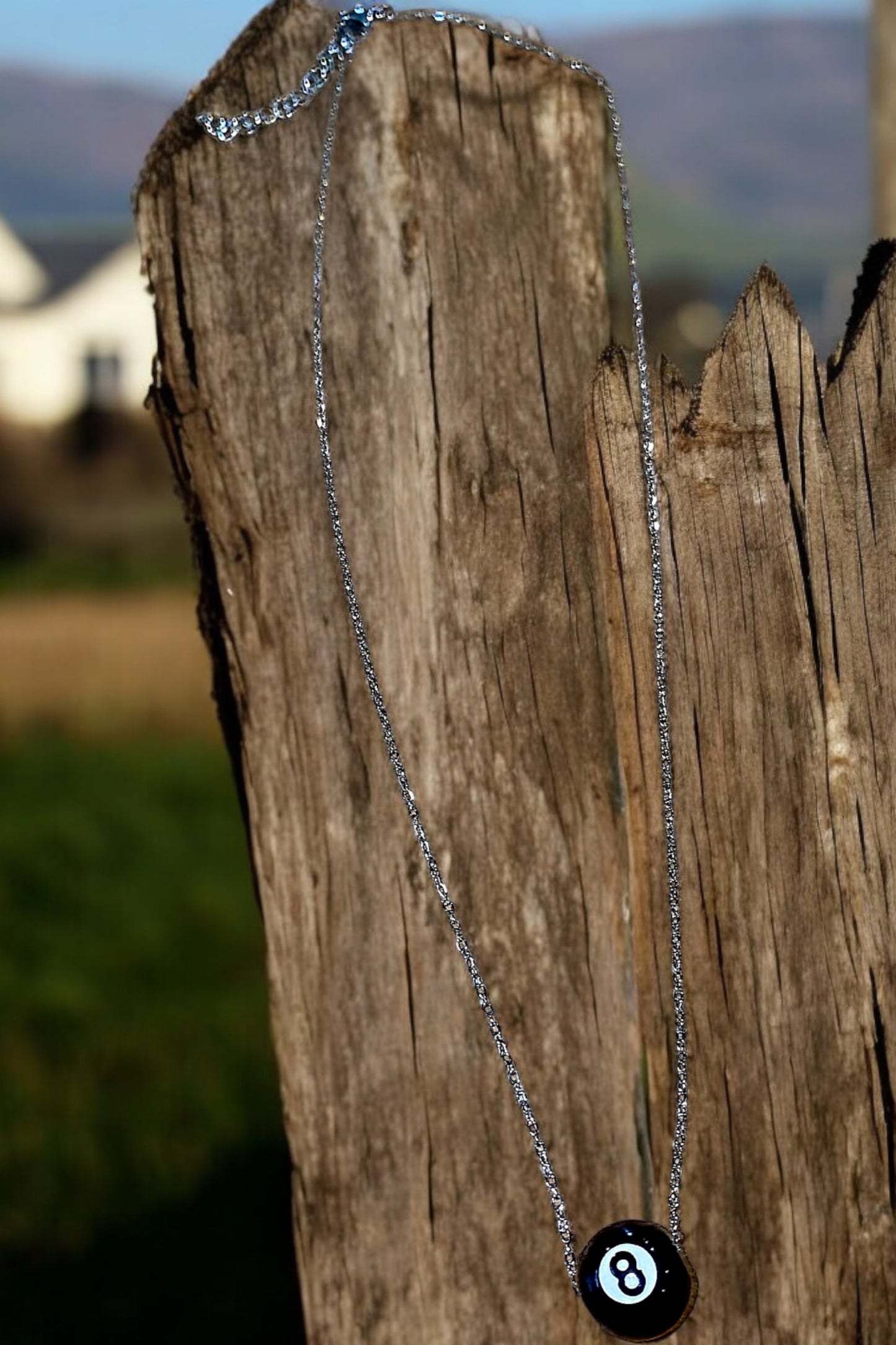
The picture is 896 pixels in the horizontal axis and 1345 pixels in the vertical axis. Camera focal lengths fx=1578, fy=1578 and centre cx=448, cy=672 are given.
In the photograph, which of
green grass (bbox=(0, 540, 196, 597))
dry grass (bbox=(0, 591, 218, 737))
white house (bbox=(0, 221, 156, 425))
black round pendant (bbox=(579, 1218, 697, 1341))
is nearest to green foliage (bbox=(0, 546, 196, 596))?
green grass (bbox=(0, 540, 196, 597))

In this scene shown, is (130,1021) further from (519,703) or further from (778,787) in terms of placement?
(778,787)

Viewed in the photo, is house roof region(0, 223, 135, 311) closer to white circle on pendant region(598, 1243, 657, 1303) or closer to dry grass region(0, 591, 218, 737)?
dry grass region(0, 591, 218, 737)

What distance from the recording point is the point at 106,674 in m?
13.4

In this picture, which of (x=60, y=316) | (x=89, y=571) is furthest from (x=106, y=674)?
(x=60, y=316)

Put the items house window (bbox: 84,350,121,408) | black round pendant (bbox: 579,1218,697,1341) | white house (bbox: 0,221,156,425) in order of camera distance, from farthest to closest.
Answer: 1. house window (bbox: 84,350,121,408)
2. white house (bbox: 0,221,156,425)
3. black round pendant (bbox: 579,1218,697,1341)

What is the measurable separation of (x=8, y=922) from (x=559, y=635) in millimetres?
6495

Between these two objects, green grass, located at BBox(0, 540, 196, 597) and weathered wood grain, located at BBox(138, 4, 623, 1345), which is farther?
green grass, located at BBox(0, 540, 196, 597)

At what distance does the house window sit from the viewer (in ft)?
114

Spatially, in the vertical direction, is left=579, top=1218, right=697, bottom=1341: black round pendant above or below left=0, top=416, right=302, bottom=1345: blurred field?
above

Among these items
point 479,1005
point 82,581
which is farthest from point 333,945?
point 82,581

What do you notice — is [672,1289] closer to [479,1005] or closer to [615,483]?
[479,1005]

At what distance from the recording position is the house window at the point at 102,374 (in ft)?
114

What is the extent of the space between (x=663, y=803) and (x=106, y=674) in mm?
11913

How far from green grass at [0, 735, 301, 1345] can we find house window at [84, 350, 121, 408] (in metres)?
25.3
